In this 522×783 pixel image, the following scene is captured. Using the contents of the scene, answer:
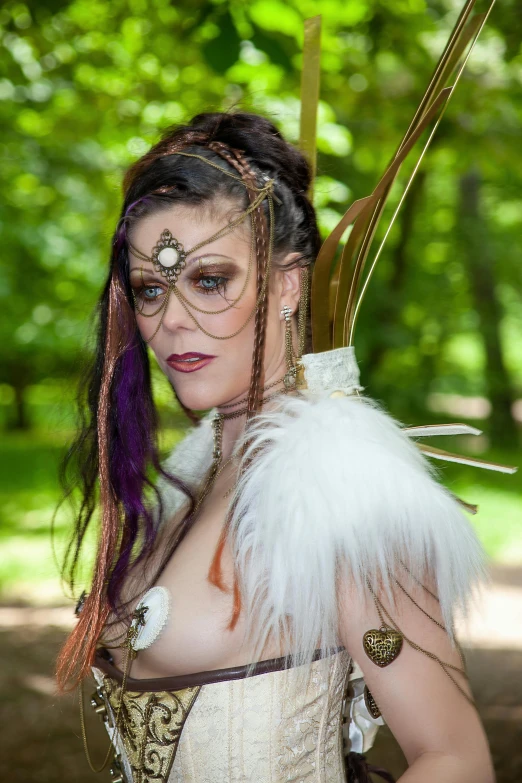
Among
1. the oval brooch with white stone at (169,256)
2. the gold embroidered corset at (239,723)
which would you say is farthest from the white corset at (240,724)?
the oval brooch with white stone at (169,256)

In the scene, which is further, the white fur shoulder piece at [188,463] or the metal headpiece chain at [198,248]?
the white fur shoulder piece at [188,463]

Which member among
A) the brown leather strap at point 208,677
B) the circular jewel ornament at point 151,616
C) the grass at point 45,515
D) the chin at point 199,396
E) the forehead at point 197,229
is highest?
the forehead at point 197,229

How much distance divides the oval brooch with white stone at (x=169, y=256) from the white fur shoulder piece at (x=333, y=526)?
16.1 inches

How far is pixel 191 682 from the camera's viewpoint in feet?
4.88

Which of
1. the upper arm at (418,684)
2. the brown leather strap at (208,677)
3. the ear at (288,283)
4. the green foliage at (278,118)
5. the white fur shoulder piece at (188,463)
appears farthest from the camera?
the green foliage at (278,118)

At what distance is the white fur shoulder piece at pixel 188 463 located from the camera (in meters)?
2.05

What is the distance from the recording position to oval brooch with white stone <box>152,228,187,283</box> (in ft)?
5.33

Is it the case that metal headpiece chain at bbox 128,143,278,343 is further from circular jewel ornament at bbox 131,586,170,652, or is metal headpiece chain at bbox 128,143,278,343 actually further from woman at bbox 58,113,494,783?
circular jewel ornament at bbox 131,586,170,652

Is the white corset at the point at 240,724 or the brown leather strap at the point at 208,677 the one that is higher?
the brown leather strap at the point at 208,677

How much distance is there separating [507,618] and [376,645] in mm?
4858

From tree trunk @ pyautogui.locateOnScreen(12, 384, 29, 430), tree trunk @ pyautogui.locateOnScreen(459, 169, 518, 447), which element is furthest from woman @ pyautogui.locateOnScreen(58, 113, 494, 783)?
tree trunk @ pyautogui.locateOnScreen(12, 384, 29, 430)

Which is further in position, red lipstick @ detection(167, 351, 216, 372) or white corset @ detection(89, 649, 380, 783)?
red lipstick @ detection(167, 351, 216, 372)

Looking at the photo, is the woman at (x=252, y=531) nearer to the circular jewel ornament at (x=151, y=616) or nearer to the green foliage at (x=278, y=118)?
the circular jewel ornament at (x=151, y=616)

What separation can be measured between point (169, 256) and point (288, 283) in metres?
0.28
